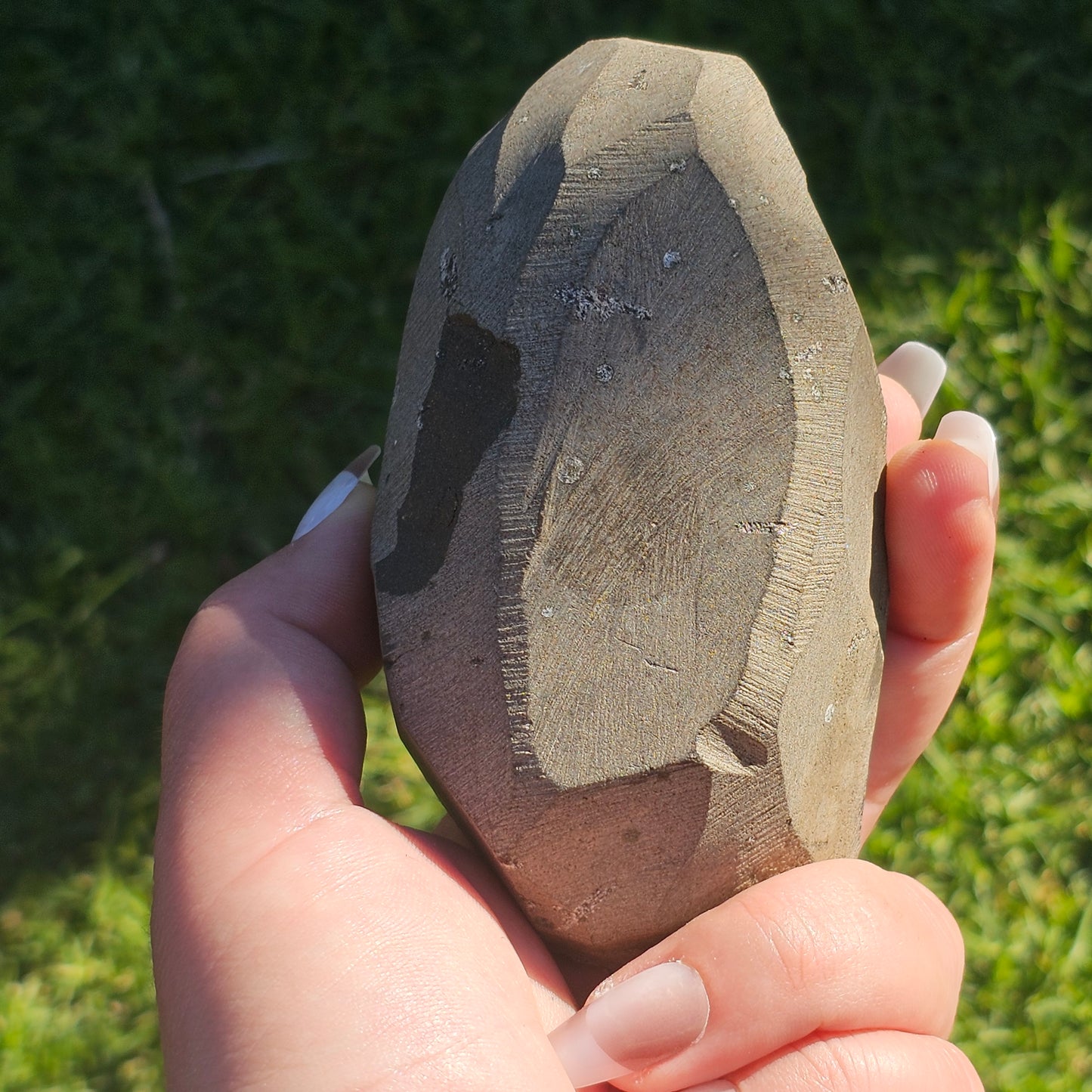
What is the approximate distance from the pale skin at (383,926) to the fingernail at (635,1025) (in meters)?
0.03

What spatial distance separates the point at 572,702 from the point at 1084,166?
234 centimetres

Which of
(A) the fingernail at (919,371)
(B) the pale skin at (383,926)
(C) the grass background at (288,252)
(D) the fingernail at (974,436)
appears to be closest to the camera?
(B) the pale skin at (383,926)

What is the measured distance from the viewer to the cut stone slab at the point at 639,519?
1.54 meters

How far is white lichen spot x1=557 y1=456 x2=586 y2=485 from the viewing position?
1551 mm

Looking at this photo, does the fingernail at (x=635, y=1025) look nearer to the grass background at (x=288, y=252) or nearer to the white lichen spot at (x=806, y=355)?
the white lichen spot at (x=806, y=355)

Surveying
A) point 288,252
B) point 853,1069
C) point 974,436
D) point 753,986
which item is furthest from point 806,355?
point 288,252

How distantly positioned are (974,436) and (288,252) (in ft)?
5.92

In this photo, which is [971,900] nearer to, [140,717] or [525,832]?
[525,832]

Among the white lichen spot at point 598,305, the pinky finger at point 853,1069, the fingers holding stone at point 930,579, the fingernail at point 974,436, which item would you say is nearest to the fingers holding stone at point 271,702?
the white lichen spot at point 598,305

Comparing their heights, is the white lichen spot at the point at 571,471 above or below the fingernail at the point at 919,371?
above

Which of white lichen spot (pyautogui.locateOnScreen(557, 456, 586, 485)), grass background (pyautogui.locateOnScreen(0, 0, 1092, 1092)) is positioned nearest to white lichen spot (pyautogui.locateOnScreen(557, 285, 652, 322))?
white lichen spot (pyautogui.locateOnScreen(557, 456, 586, 485))

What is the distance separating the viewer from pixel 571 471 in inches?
61.1

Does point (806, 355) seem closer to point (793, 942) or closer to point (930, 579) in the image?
point (930, 579)

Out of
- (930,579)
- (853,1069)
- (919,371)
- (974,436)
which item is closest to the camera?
(853,1069)
